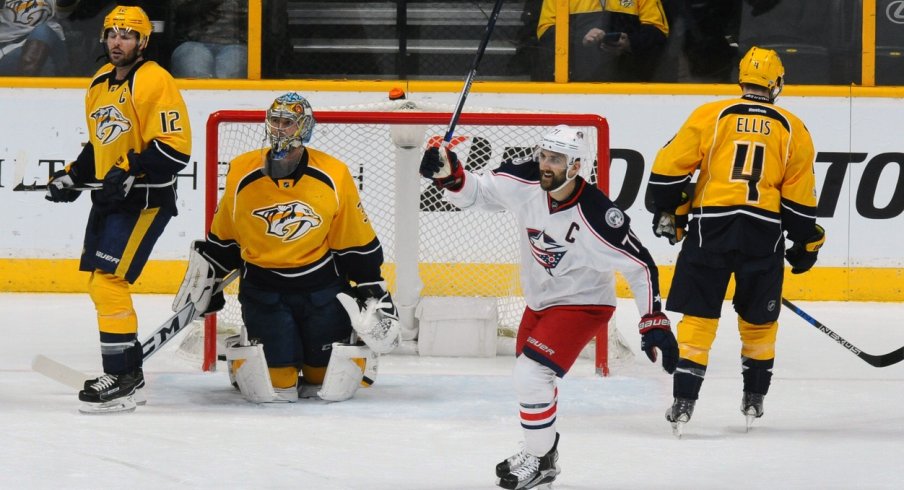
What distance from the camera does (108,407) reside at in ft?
15.0

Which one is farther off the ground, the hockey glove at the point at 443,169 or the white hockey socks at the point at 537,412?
the hockey glove at the point at 443,169

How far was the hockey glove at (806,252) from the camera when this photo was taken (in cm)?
461

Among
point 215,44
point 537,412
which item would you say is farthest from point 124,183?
point 215,44

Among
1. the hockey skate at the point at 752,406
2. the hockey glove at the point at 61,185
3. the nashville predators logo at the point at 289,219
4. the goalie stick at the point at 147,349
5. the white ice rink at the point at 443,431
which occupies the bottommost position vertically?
the white ice rink at the point at 443,431

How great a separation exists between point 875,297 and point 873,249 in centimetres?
25

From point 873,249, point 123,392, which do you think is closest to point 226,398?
point 123,392

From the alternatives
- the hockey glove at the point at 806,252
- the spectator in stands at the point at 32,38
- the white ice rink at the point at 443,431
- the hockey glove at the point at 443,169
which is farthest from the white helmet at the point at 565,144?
the spectator in stands at the point at 32,38

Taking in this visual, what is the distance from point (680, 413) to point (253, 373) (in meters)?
1.42

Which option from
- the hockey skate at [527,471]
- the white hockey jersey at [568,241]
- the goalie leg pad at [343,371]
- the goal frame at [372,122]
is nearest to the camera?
the hockey skate at [527,471]

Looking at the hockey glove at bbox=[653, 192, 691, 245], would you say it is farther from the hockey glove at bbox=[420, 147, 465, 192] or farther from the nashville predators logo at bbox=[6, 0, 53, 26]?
the nashville predators logo at bbox=[6, 0, 53, 26]

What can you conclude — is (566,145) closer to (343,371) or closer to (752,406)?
(752,406)

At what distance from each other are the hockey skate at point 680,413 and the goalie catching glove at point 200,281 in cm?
165

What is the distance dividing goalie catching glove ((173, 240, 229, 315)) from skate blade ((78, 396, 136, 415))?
0.42 metres

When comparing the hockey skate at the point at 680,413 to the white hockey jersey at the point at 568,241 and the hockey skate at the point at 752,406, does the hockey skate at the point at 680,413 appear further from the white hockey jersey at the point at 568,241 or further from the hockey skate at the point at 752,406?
the white hockey jersey at the point at 568,241
